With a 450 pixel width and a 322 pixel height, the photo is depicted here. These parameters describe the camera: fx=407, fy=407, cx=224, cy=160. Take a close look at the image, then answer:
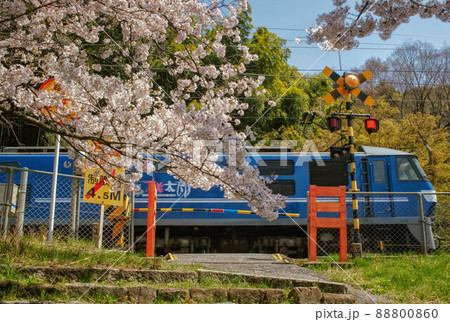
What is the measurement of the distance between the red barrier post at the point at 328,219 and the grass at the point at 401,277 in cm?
46

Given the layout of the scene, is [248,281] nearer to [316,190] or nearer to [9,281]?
[9,281]

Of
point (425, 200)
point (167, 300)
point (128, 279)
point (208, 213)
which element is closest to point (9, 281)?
point (128, 279)

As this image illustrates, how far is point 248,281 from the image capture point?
5195mm

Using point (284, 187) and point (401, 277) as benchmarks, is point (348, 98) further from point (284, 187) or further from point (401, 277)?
point (401, 277)

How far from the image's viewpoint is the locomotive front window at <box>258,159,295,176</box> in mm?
12344

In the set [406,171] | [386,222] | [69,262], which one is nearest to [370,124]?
[406,171]

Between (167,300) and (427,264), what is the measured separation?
4919 millimetres

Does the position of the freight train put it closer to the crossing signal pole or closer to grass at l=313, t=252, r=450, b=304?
the crossing signal pole

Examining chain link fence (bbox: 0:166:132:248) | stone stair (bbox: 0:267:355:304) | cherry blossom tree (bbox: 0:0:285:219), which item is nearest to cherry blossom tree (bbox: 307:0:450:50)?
cherry blossom tree (bbox: 0:0:285:219)

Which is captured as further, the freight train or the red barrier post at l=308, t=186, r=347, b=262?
the freight train

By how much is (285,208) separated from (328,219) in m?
4.35

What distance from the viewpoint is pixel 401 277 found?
597 cm

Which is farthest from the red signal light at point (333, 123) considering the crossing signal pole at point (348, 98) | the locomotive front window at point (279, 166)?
the locomotive front window at point (279, 166)

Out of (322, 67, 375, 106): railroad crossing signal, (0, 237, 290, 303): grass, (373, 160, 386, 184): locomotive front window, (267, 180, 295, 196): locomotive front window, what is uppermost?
(322, 67, 375, 106): railroad crossing signal
